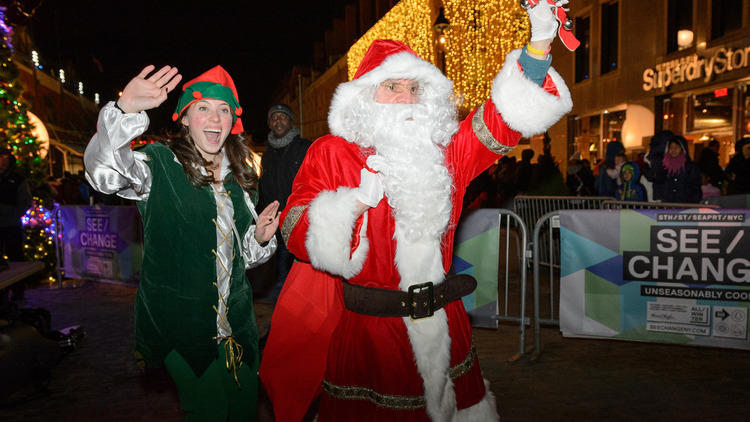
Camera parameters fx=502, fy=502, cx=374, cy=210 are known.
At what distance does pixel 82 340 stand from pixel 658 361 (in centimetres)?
587

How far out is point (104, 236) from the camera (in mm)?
8078

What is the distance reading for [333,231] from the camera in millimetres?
2105

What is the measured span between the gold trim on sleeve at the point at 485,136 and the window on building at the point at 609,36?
15.8 m

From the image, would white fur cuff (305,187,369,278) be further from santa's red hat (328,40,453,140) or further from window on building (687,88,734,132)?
window on building (687,88,734,132)

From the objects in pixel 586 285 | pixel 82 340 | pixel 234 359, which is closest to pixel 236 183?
pixel 234 359

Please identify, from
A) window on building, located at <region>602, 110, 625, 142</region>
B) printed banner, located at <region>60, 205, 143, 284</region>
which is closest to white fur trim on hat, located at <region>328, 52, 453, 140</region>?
printed banner, located at <region>60, 205, 143, 284</region>

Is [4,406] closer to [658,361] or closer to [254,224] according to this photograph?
[254,224]

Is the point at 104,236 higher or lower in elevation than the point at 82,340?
higher

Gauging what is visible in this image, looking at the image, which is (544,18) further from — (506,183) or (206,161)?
(506,183)

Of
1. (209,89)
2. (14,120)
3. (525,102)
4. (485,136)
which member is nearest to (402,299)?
(485,136)

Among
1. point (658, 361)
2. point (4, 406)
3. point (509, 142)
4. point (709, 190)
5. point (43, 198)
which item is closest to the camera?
point (509, 142)

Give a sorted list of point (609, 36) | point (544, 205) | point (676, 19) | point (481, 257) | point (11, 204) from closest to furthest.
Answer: point (481, 257)
point (11, 204)
point (544, 205)
point (676, 19)
point (609, 36)

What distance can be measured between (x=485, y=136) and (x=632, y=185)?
23.0 ft

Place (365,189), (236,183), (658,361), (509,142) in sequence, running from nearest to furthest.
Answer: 1. (365,189)
2. (509,142)
3. (236,183)
4. (658,361)
